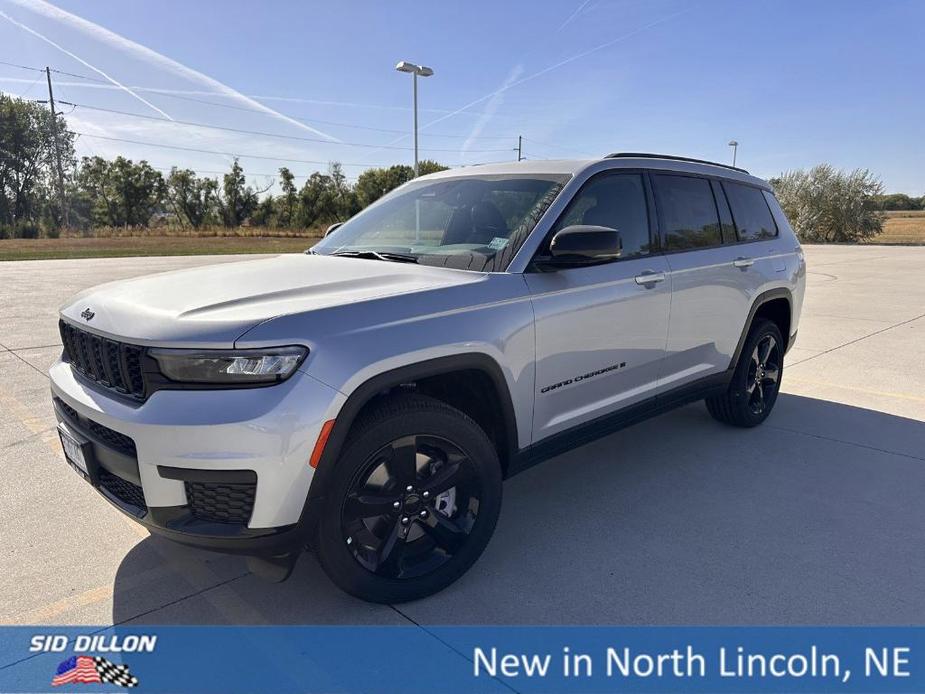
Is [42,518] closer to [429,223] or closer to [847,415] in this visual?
[429,223]

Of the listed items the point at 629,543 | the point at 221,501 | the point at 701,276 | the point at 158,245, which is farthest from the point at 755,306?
the point at 158,245

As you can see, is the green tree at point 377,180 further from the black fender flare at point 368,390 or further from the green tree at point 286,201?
the black fender flare at point 368,390

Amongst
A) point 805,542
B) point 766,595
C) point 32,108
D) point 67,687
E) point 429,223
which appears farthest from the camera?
point 32,108

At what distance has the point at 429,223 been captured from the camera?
11.9 feet

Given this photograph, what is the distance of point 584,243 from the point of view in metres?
2.91

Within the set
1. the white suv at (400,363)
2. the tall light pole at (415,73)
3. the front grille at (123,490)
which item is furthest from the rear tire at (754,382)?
the tall light pole at (415,73)

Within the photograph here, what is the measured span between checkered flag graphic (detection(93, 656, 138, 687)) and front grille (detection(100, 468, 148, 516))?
1.93 feet

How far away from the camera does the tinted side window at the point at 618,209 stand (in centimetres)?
340

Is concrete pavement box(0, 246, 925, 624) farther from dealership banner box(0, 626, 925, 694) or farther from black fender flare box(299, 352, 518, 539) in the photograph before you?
black fender flare box(299, 352, 518, 539)

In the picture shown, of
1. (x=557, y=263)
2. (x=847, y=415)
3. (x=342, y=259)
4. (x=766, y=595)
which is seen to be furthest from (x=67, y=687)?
(x=847, y=415)

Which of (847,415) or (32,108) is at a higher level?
(32,108)

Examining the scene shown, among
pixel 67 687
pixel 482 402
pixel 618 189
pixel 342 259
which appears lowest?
pixel 67 687

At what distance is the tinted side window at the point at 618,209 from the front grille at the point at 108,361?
6.73 feet

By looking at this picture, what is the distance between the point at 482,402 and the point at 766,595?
1.48 m
